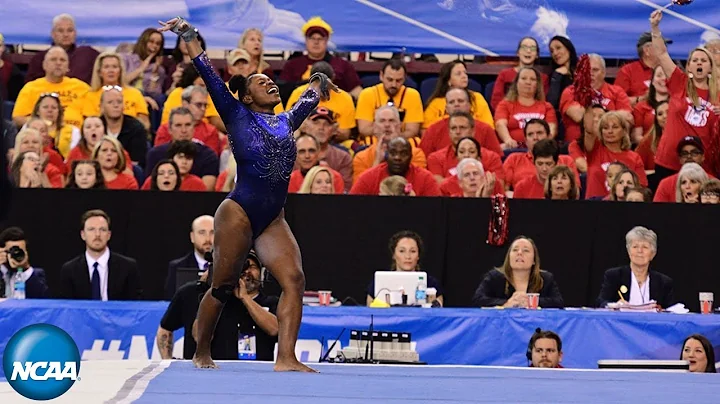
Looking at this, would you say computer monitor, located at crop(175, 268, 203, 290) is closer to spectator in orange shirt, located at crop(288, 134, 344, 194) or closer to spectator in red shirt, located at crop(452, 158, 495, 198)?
spectator in orange shirt, located at crop(288, 134, 344, 194)

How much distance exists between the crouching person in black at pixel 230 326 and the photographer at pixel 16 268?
1.64 m

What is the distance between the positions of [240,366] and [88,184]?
13.3 ft

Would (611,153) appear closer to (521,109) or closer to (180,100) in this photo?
(521,109)

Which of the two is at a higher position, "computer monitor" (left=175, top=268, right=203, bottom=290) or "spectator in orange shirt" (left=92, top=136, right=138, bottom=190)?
"spectator in orange shirt" (left=92, top=136, right=138, bottom=190)

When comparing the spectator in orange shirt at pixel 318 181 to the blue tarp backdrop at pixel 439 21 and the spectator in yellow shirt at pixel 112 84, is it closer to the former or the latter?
the blue tarp backdrop at pixel 439 21

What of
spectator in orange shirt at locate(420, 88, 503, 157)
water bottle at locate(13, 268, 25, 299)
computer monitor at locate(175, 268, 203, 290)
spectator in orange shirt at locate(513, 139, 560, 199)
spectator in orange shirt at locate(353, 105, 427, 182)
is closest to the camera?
computer monitor at locate(175, 268, 203, 290)

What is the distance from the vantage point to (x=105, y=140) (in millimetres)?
10688

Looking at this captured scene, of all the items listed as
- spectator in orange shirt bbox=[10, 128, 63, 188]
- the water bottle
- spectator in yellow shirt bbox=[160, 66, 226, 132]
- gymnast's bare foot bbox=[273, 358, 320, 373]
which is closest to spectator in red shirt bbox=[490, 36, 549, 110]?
spectator in yellow shirt bbox=[160, 66, 226, 132]

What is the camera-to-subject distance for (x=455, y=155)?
11.2 metres

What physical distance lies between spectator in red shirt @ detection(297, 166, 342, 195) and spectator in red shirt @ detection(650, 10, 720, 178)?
2846 millimetres

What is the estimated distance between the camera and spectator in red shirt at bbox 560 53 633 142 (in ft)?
39.2

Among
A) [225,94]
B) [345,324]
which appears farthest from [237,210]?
[345,324]

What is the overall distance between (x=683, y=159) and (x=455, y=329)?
3289 mm

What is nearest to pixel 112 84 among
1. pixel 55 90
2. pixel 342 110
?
pixel 55 90
